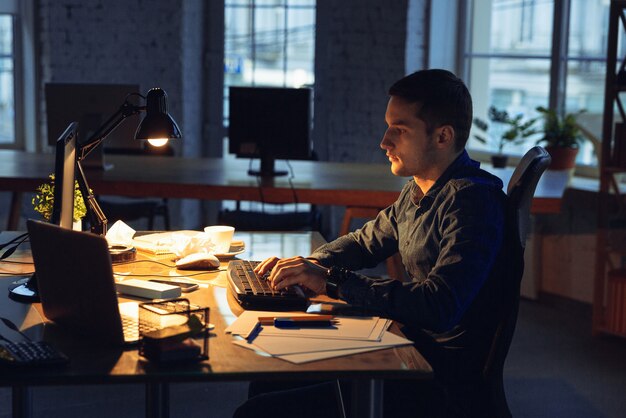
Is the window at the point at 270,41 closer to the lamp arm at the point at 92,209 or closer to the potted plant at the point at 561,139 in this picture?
the potted plant at the point at 561,139

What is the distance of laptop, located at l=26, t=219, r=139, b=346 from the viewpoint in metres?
1.74

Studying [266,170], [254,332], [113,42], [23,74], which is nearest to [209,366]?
[254,332]

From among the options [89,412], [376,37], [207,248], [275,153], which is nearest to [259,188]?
[275,153]

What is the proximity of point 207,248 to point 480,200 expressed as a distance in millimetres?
954

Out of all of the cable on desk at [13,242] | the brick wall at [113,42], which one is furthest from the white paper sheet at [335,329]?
the brick wall at [113,42]

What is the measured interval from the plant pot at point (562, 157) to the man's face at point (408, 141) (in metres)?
3.16

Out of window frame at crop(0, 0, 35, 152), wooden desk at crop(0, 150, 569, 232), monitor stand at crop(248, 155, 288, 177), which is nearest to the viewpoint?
wooden desk at crop(0, 150, 569, 232)

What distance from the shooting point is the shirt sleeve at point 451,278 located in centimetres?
196

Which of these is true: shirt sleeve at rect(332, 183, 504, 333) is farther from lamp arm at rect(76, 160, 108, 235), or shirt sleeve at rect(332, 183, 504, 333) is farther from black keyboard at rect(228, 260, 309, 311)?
lamp arm at rect(76, 160, 108, 235)

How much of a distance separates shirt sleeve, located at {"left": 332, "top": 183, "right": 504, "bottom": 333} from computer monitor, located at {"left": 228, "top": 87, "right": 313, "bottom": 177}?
267cm

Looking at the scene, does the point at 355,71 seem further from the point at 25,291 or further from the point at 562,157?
the point at 25,291

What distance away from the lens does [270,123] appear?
4.76 meters

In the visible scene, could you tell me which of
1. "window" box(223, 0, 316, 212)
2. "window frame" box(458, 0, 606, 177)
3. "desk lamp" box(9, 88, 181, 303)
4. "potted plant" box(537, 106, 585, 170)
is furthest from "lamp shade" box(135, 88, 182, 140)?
"window" box(223, 0, 316, 212)

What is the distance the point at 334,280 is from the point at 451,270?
0.95ft
